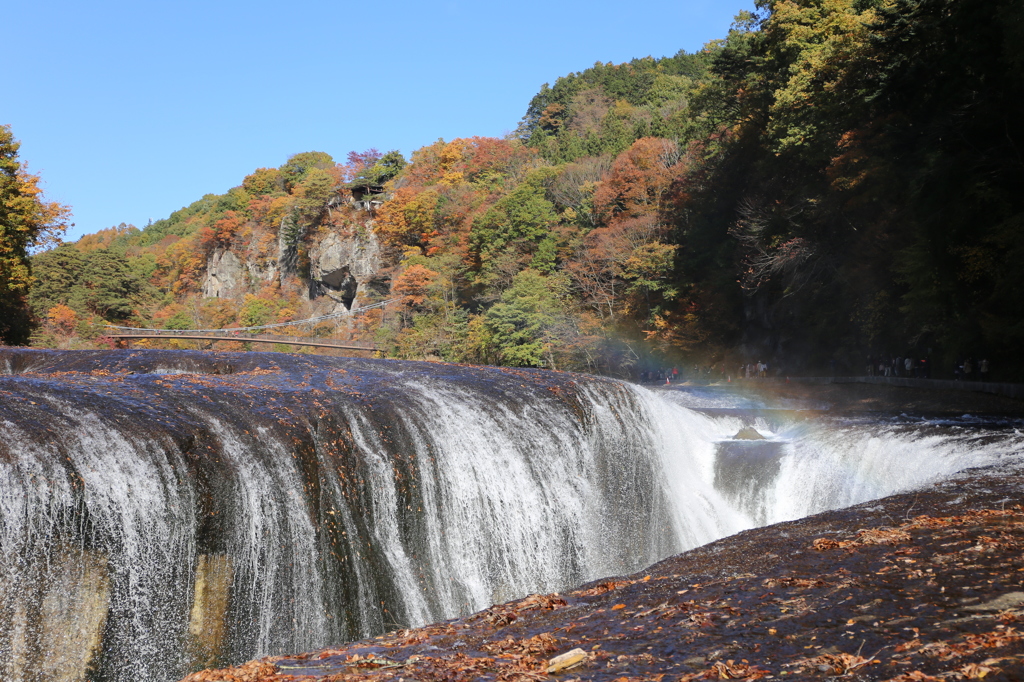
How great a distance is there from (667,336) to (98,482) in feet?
132

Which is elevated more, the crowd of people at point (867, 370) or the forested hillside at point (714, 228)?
the forested hillside at point (714, 228)

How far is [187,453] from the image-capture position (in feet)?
32.2

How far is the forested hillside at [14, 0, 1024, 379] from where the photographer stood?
22.9 metres

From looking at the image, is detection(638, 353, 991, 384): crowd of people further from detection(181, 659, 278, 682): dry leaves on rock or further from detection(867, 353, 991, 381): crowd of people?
detection(181, 659, 278, 682): dry leaves on rock

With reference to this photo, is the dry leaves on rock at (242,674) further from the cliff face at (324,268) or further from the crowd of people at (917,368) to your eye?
the cliff face at (324,268)

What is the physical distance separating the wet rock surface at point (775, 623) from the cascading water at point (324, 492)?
2.45 m

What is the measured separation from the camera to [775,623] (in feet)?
21.4

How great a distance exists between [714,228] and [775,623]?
4010 cm

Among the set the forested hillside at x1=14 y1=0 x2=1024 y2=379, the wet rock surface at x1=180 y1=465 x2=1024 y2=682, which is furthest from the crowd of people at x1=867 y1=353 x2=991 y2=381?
the wet rock surface at x1=180 y1=465 x2=1024 y2=682

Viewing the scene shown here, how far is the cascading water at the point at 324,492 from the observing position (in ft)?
27.5

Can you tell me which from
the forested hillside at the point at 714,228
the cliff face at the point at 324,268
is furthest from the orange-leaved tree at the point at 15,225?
the cliff face at the point at 324,268

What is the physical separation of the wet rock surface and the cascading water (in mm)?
2452

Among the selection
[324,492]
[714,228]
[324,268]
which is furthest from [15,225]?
[324,268]

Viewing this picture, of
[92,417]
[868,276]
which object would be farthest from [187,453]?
[868,276]
